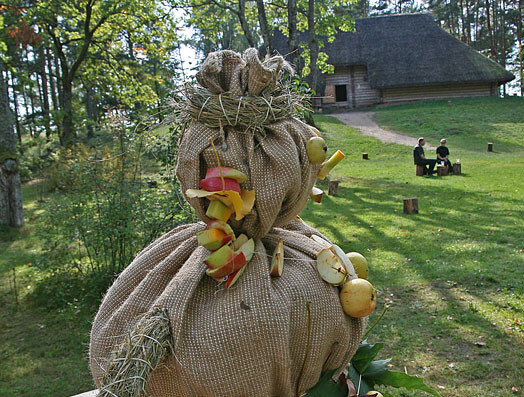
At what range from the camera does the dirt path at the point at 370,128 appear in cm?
2159

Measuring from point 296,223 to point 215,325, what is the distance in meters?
0.96

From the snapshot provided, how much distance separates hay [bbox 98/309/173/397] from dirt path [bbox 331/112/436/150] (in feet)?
64.7

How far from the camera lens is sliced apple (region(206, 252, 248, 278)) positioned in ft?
5.88

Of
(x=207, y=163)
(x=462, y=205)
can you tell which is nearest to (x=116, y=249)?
(x=207, y=163)

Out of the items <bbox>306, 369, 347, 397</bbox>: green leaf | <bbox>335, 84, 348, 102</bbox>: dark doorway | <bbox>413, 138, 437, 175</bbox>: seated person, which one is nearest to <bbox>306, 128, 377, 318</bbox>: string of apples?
<bbox>306, 369, 347, 397</bbox>: green leaf

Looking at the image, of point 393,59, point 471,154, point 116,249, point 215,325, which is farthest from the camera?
point 393,59

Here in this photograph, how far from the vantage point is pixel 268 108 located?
6.37 ft

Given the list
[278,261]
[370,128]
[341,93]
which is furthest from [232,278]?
[341,93]

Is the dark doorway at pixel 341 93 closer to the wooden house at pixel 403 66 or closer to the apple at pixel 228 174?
the wooden house at pixel 403 66

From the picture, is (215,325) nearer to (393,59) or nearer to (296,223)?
(296,223)

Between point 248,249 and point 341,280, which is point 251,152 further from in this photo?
point 341,280

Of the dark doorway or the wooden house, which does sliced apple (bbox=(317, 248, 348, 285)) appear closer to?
the wooden house

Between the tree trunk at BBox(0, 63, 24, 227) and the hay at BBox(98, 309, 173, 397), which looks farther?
the tree trunk at BBox(0, 63, 24, 227)

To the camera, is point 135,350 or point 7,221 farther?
point 7,221
